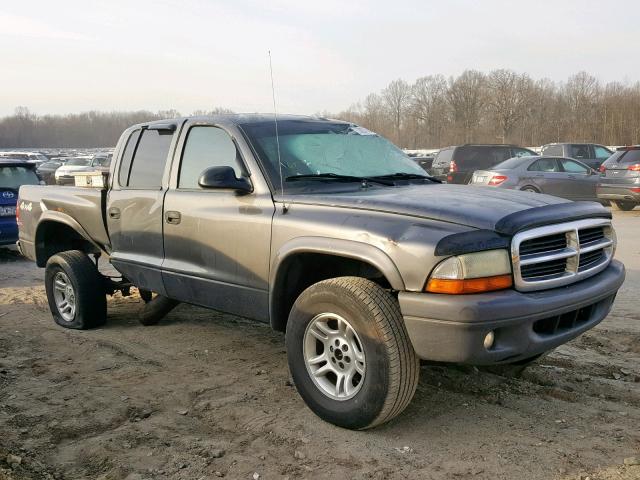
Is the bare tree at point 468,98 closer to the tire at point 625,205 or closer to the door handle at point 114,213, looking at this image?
the tire at point 625,205

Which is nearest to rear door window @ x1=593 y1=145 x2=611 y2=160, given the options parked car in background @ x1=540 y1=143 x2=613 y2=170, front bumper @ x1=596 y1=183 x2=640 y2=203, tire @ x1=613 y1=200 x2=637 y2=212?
parked car in background @ x1=540 y1=143 x2=613 y2=170

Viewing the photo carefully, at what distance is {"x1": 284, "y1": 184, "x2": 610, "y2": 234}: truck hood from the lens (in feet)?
10.9

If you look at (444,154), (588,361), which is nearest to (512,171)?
(444,154)

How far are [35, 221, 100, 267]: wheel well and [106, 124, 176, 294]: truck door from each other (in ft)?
3.59

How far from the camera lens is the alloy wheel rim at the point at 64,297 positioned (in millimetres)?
5957

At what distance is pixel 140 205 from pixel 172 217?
48 cm

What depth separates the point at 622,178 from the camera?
603 inches

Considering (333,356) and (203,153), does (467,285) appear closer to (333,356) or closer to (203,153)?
(333,356)

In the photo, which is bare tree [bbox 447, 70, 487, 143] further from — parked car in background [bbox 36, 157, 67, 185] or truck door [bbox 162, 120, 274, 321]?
truck door [bbox 162, 120, 274, 321]

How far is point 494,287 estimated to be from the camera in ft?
10.6

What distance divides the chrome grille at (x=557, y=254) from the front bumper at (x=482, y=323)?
0.26 feet

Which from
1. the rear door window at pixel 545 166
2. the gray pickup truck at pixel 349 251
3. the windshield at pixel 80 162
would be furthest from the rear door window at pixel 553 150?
the windshield at pixel 80 162

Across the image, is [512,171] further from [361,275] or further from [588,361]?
[361,275]

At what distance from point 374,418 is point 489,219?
4.01 feet
